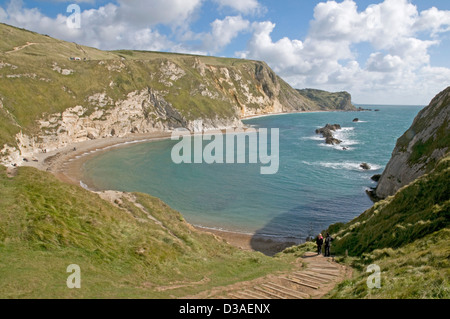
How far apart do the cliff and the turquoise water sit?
698 inches

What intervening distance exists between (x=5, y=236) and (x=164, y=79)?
407 feet

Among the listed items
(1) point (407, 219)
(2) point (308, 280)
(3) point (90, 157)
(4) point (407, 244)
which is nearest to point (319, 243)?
(1) point (407, 219)

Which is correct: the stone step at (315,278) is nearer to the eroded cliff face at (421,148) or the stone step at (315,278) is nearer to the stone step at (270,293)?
the stone step at (270,293)

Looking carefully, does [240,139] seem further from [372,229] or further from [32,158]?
[372,229]

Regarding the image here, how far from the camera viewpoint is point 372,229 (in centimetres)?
2041

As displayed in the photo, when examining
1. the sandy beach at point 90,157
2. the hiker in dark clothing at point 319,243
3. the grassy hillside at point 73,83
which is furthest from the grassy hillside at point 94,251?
the grassy hillside at point 73,83

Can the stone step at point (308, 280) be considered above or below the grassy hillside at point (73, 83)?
below

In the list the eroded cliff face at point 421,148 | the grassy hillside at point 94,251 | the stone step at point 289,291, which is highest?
the eroded cliff face at point 421,148

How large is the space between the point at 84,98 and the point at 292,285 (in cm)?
9912

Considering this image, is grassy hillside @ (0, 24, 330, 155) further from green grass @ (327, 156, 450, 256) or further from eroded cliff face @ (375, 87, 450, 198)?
eroded cliff face @ (375, 87, 450, 198)

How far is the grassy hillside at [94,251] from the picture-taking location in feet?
40.5

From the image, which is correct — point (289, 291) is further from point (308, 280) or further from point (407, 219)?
point (407, 219)

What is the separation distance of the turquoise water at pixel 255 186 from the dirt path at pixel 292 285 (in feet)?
61.8
